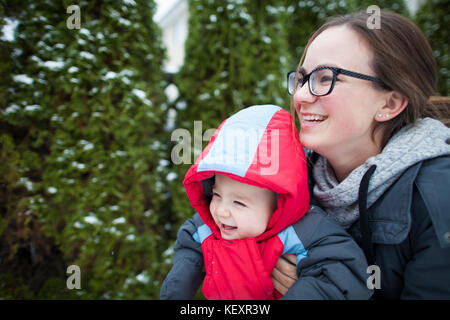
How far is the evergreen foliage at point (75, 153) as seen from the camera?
244 cm

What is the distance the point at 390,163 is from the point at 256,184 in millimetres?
624

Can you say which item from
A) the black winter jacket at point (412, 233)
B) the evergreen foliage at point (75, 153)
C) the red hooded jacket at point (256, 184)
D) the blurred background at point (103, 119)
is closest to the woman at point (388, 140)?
the black winter jacket at point (412, 233)

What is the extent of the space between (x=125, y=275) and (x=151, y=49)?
7.90 feet

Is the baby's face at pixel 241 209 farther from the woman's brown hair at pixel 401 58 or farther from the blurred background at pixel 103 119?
the blurred background at pixel 103 119

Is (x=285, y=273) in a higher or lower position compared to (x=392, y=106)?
lower

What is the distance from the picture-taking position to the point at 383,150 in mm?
1340

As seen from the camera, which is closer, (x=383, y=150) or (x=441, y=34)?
(x=383, y=150)

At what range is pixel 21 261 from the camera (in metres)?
2.54

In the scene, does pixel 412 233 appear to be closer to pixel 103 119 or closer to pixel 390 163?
pixel 390 163

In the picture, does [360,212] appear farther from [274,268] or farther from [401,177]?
[274,268]

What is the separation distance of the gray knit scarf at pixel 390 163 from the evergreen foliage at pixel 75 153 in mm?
2067

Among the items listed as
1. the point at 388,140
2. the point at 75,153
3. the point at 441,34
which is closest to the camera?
the point at 388,140

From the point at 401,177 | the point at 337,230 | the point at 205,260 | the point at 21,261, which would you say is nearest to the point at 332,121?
the point at 401,177

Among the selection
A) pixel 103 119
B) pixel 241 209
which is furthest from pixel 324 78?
pixel 103 119
